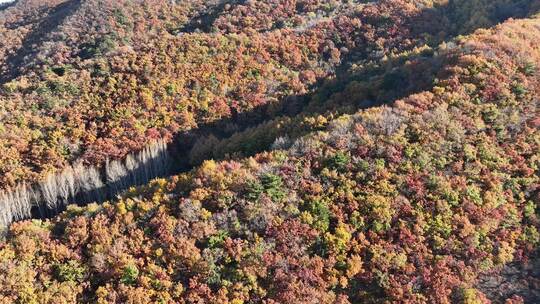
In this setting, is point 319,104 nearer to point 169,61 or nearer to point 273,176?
point 169,61

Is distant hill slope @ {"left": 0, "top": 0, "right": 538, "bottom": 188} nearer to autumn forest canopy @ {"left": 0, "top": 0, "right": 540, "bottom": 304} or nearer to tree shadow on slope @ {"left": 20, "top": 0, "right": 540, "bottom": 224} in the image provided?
autumn forest canopy @ {"left": 0, "top": 0, "right": 540, "bottom": 304}

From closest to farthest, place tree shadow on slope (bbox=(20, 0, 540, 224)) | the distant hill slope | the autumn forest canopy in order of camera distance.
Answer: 1. the autumn forest canopy
2. tree shadow on slope (bbox=(20, 0, 540, 224))
3. the distant hill slope

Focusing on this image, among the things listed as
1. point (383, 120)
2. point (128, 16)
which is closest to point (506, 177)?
point (383, 120)

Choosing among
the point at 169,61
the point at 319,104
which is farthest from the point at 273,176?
the point at 169,61

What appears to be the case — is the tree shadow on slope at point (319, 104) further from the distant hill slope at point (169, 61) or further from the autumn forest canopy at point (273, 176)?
the distant hill slope at point (169, 61)

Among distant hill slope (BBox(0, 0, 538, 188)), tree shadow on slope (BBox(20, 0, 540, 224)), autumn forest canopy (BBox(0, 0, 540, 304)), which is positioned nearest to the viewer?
autumn forest canopy (BBox(0, 0, 540, 304))

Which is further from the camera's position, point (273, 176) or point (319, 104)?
point (319, 104)

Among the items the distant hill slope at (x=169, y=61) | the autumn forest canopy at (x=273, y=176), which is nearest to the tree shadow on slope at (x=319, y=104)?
the autumn forest canopy at (x=273, y=176)

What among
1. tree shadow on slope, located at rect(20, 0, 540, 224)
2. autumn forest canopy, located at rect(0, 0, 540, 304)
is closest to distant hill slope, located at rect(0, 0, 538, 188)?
autumn forest canopy, located at rect(0, 0, 540, 304)

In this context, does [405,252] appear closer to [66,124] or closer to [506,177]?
[506,177]
